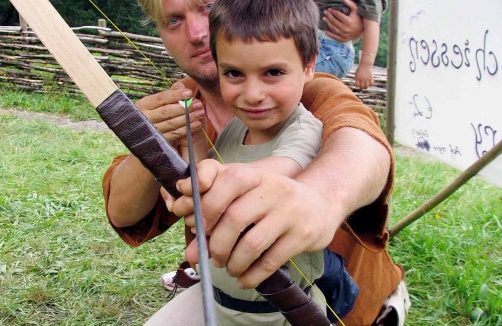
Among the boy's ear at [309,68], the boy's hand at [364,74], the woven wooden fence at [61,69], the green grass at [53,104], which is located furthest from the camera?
the woven wooden fence at [61,69]

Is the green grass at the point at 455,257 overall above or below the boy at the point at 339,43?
below

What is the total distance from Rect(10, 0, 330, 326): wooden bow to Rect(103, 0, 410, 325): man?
0.07 metres

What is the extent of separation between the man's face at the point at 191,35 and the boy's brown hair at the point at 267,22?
0.81ft

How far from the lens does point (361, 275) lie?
1408 millimetres

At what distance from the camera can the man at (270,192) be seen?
0.69 meters

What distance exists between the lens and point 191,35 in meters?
1.44

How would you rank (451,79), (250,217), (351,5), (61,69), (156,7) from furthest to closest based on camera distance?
(61,69), (351,5), (451,79), (156,7), (250,217)

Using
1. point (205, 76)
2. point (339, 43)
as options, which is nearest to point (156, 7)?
point (205, 76)

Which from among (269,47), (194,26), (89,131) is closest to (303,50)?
(269,47)

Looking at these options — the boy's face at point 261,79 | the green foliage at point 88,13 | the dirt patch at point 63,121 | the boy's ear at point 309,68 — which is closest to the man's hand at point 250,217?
the boy's face at point 261,79

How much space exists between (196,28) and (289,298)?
34.6 inches

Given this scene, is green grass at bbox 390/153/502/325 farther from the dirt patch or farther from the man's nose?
the dirt patch

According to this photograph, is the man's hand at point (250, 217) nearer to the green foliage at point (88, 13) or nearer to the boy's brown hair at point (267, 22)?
the boy's brown hair at point (267, 22)

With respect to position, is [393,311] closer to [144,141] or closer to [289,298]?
[289,298]
